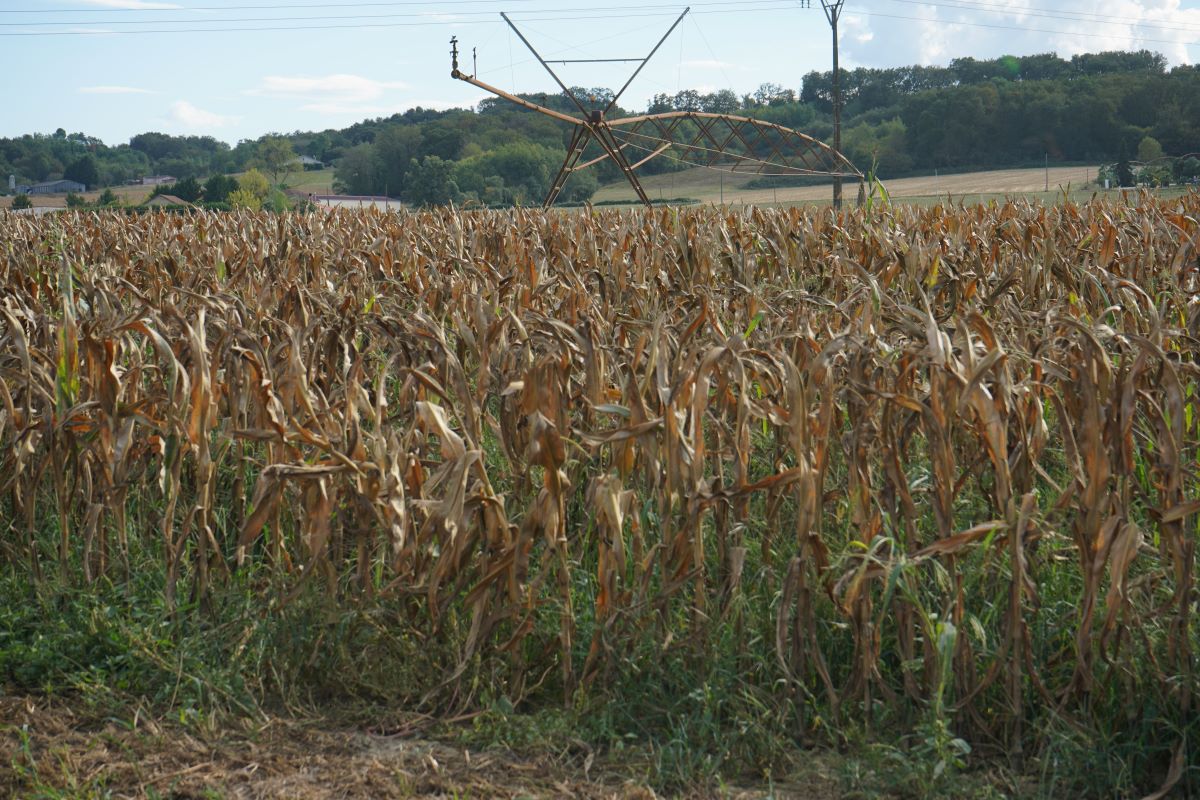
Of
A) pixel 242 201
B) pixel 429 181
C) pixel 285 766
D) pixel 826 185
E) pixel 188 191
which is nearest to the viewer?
pixel 285 766

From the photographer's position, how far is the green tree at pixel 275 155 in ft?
228

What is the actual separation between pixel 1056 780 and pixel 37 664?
2.78 metres

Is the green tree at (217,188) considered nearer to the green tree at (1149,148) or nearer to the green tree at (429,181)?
the green tree at (429,181)

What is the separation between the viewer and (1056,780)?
2531mm

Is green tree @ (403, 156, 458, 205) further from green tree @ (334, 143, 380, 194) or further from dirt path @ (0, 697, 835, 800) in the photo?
dirt path @ (0, 697, 835, 800)

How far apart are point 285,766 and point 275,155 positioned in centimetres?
7285

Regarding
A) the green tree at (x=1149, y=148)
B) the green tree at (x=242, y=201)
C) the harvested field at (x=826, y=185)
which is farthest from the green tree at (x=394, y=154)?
the green tree at (x=1149, y=148)

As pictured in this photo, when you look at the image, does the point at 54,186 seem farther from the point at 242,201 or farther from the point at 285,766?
the point at 285,766

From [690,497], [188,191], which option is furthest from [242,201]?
[188,191]

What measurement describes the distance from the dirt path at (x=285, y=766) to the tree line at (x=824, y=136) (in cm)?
2942

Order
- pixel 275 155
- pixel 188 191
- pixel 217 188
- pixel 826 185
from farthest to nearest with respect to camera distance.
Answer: pixel 275 155, pixel 826 185, pixel 217 188, pixel 188 191

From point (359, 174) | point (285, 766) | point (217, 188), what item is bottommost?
point (285, 766)

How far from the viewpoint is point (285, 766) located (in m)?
2.77

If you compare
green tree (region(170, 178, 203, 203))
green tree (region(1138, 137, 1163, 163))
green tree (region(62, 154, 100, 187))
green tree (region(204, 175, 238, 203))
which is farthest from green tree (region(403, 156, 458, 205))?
green tree (region(62, 154, 100, 187))
